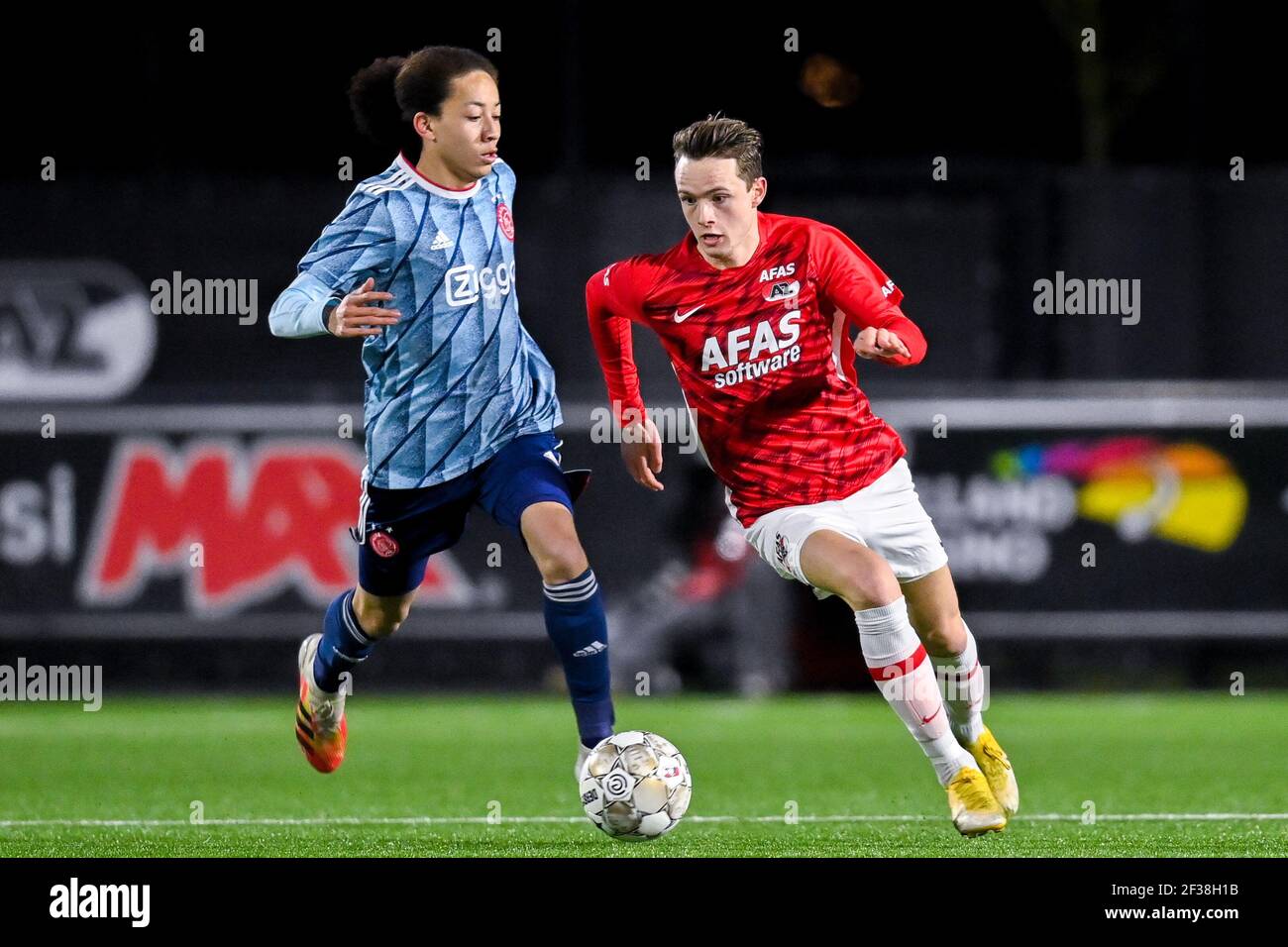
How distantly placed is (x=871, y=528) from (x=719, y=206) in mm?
1011

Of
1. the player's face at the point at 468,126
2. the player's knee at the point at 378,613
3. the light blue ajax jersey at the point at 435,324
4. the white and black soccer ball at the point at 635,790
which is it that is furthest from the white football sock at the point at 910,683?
the player's face at the point at 468,126

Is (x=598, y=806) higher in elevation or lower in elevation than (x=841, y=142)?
lower

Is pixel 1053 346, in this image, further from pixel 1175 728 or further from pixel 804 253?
pixel 804 253

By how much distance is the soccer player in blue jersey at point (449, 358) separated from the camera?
6.25 m

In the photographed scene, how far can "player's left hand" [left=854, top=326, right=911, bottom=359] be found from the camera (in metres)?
5.71

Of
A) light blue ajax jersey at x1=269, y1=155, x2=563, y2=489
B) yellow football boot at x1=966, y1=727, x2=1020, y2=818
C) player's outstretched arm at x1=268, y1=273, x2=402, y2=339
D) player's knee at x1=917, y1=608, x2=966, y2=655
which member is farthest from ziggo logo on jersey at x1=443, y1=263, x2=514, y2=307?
yellow football boot at x1=966, y1=727, x2=1020, y2=818

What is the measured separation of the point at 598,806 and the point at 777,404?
1279 mm

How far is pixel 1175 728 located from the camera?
34.6 ft

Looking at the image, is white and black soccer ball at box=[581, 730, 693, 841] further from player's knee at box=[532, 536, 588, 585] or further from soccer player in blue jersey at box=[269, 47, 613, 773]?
player's knee at box=[532, 536, 588, 585]

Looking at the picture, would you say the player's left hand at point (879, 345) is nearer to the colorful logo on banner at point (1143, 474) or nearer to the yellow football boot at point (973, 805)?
the yellow football boot at point (973, 805)

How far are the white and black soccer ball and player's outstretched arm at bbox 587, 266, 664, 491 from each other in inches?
34.8

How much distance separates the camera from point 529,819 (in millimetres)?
6773

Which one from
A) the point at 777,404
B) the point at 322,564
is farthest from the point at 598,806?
the point at 322,564

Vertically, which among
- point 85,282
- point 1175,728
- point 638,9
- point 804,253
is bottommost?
point 1175,728
